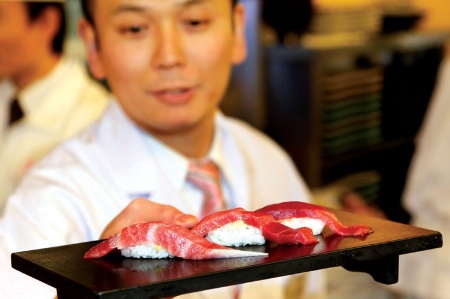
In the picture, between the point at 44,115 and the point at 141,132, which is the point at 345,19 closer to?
the point at 44,115

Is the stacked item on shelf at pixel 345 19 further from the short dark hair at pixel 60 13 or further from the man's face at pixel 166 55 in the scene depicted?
the man's face at pixel 166 55

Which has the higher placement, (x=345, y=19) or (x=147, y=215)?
(x=147, y=215)

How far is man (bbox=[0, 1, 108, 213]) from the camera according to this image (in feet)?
10.0

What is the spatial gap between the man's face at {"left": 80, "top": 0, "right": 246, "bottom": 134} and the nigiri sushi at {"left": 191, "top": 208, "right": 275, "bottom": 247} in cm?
65

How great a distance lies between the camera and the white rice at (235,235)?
1.24m

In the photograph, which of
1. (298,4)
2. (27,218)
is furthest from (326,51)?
(27,218)

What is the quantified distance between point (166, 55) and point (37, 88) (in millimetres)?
1453

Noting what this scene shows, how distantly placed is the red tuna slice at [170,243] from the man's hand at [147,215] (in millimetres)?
102

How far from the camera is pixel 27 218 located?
1.78m

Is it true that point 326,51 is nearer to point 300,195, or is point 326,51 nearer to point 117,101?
point 300,195

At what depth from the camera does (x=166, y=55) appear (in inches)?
71.7

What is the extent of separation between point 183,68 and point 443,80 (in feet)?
4.97

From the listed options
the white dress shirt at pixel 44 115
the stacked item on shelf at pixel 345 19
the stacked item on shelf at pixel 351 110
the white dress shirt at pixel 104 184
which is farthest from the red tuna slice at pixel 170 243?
the stacked item on shelf at pixel 345 19

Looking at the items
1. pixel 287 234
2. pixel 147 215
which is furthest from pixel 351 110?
pixel 287 234
